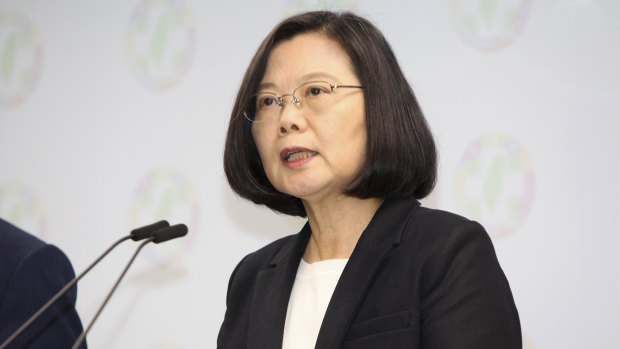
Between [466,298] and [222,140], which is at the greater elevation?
[222,140]

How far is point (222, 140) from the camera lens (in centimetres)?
294

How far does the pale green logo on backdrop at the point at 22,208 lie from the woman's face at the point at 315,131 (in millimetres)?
1763

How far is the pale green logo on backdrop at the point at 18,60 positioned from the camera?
11.0 ft

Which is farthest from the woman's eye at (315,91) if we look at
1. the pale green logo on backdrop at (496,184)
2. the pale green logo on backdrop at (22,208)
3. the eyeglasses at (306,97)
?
the pale green logo on backdrop at (22,208)

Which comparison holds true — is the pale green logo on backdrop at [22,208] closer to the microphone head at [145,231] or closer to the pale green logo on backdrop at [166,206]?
the pale green logo on backdrop at [166,206]

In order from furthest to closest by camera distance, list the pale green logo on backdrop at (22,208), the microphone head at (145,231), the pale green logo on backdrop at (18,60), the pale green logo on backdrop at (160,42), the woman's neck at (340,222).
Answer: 1. the pale green logo on backdrop at (18,60)
2. the pale green logo on backdrop at (22,208)
3. the pale green logo on backdrop at (160,42)
4. the woman's neck at (340,222)
5. the microphone head at (145,231)

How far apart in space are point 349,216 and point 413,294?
337 mm

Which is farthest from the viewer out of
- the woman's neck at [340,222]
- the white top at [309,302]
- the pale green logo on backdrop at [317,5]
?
the pale green logo on backdrop at [317,5]

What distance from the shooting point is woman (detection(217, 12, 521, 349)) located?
5.04 feet

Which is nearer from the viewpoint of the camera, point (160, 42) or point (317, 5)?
point (317, 5)

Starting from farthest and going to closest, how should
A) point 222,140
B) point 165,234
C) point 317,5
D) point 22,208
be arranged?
point 22,208
point 222,140
point 317,5
point 165,234

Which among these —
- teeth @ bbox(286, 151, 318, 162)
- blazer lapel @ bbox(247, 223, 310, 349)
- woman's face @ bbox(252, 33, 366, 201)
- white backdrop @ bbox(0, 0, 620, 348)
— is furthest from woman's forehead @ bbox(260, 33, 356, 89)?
white backdrop @ bbox(0, 0, 620, 348)

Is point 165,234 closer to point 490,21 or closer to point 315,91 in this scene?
point 315,91

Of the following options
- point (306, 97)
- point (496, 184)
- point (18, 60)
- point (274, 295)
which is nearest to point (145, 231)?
point (274, 295)
